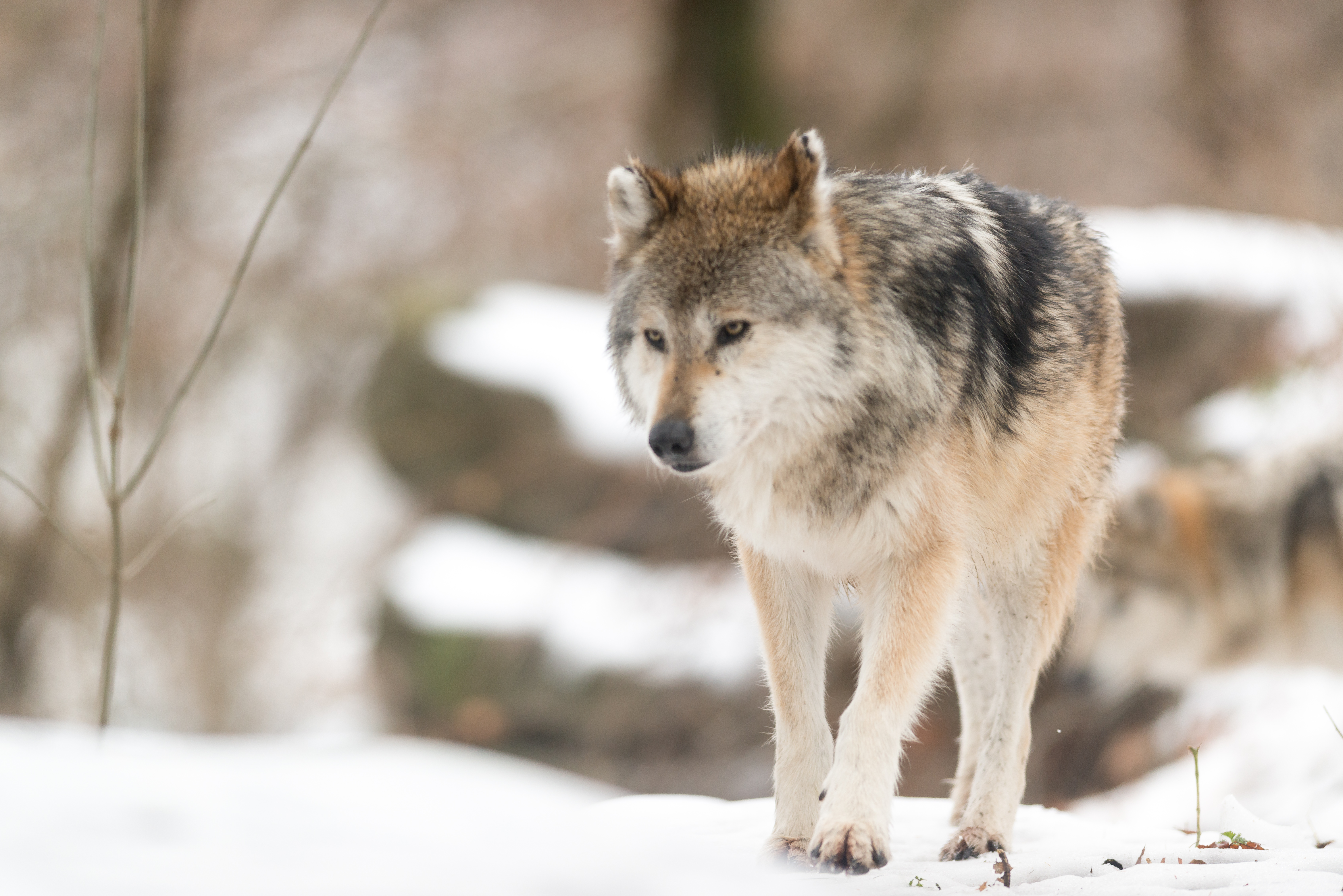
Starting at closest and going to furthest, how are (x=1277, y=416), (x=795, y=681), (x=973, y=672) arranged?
(x=795, y=681)
(x=973, y=672)
(x=1277, y=416)

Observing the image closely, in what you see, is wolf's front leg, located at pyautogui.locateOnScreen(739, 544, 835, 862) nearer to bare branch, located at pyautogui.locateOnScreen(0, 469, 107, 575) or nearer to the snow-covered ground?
the snow-covered ground

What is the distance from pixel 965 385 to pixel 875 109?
10.1m

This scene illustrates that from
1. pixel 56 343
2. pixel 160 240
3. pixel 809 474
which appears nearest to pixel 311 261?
pixel 160 240

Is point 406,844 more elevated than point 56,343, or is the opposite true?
point 56,343

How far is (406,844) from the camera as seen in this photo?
130 centimetres

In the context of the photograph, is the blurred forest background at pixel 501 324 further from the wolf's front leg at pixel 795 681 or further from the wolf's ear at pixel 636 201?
the wolf's ear at pixel 636 201

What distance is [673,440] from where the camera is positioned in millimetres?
3010

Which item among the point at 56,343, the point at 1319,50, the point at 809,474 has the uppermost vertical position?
the point at 1319,50

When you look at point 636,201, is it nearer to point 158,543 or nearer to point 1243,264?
point 158,543

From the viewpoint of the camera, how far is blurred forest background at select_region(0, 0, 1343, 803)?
815cm

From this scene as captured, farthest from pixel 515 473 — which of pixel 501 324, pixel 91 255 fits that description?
pixel 91 255

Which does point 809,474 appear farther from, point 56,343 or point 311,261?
point 311,261

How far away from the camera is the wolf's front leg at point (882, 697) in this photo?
9.81 ft

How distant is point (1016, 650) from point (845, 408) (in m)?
1.27
